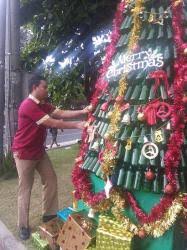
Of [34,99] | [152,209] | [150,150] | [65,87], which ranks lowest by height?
[152,209]

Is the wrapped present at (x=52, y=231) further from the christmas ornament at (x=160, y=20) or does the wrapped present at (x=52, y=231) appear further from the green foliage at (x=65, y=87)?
the green foliage at (x=65, y=87)

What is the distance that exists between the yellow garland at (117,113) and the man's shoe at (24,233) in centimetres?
217

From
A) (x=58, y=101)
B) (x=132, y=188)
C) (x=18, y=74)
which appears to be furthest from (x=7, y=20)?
(x=132, y=188)

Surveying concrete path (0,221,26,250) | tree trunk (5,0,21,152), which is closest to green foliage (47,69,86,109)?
tree trunk (5,0,21,152)

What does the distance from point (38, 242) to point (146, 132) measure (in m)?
2.24

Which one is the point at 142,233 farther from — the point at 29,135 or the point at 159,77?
the point at 29,135

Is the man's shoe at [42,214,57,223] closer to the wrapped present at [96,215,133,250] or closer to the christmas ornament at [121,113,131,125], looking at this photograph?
the wrapped present at [96,215,133,250]

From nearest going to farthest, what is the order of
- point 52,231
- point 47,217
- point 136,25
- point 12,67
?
point 136,25 < point 52,231 < point 47,217 < point 12,67

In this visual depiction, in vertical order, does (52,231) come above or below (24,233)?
above

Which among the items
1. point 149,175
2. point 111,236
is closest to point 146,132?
point 149,175

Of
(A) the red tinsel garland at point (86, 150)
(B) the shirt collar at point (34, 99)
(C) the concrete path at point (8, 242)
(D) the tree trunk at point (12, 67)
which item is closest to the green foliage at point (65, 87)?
(D) the tree trunk at point (12, 67)

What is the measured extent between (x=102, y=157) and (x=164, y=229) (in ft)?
2.77

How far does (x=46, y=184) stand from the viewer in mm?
5742

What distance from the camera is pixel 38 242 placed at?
5125mm
